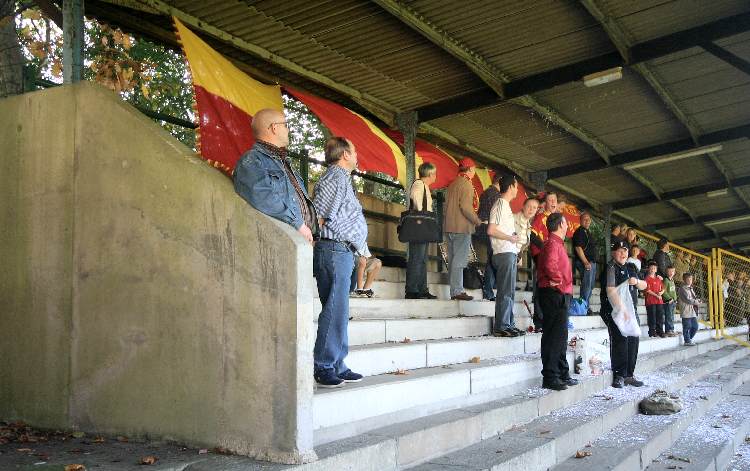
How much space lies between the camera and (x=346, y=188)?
4.27m

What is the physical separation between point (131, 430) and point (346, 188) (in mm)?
1926

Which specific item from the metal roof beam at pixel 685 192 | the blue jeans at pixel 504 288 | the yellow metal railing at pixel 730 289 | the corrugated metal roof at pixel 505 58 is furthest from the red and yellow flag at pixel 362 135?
the metal roof beam at pixel 685 192

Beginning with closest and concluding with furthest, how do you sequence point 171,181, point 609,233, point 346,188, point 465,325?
point 171,181
point 346,188
point 465,325
point 609,233

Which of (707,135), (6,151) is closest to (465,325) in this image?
(6,151)

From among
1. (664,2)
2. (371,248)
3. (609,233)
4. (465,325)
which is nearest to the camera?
(465,325)

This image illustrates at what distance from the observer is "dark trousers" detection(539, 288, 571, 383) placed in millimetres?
5770

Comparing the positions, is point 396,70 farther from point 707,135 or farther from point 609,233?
point 609,233

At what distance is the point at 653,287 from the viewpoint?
1081 cm

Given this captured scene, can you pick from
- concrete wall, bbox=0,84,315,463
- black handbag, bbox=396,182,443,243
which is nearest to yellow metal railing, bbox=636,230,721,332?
black handbag, bbox=396,182,443,243

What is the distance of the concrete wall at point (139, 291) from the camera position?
10.2 feet

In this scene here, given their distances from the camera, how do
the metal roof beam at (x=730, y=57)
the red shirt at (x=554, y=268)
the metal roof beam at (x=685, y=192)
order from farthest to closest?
1. the metal roof beam at (x=685, y=192)
2. the metal roof beam at (x=730, y=57)
3. the red shirt at (x=554, y=268)

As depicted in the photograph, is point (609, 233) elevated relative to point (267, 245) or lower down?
elevated

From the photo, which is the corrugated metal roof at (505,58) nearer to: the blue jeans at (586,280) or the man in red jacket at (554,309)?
the blue jeans at (586,280)

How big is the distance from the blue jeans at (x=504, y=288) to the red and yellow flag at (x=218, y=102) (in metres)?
2.97
